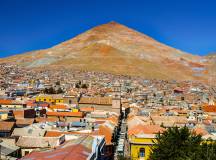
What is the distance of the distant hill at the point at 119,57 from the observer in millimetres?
138250

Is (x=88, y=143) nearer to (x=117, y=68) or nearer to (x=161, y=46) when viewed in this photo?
(x=117, y=68)

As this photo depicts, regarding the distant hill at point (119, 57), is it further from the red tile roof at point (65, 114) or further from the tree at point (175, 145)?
the tree at point (175, 145)

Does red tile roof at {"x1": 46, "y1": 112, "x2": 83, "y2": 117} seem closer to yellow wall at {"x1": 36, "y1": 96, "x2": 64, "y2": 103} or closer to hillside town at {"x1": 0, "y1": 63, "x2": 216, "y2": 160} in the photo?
hillside town at {"x1": 0, "y1": 63, "x2": 216, "y2": 160}

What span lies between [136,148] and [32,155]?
831 cm

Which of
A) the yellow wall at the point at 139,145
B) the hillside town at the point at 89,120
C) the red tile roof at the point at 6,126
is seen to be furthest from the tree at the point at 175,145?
the red tile roof at the point at 6,126

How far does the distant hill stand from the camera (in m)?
138

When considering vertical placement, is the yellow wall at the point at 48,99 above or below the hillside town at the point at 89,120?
above

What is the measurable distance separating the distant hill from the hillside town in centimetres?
2661

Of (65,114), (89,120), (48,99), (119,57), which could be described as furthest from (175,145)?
(119,57)

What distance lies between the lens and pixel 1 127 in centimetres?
3005

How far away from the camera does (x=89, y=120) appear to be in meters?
40.3

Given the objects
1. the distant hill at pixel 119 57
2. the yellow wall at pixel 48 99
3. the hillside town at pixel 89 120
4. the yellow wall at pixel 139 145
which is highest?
the distant hill at pixel 119 57

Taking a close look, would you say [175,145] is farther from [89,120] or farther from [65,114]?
[65,114]

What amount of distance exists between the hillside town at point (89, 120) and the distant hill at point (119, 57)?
26.6 metres
